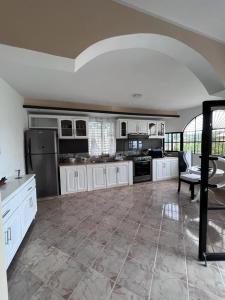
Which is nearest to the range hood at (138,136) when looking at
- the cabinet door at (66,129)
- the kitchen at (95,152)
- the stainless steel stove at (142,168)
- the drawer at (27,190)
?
the kitchen at (95,152)

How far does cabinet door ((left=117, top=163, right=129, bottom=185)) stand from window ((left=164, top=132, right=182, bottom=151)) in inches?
95.1

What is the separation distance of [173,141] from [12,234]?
234 inches

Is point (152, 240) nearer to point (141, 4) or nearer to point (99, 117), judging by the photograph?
point (141, 4)

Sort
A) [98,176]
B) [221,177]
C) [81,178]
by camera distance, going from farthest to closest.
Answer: [98,176], [81,178], [221,177]

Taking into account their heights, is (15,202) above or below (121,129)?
below

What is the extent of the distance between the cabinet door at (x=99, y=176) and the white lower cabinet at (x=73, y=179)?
0.28 m

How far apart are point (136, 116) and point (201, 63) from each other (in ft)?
13.3

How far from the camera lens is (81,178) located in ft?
14.8

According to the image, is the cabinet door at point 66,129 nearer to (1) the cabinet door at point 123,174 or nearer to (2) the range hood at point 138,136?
(1) the cabinet door at point 123,174

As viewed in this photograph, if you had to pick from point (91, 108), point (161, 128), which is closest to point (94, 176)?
point (91, 108)

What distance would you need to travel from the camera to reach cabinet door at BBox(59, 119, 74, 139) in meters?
4.55

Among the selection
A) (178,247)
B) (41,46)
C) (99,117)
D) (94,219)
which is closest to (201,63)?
(41,46)

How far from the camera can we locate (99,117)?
17.5 ft

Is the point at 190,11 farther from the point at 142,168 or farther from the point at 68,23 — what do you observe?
the point at 142,168
